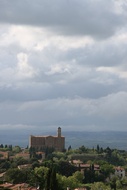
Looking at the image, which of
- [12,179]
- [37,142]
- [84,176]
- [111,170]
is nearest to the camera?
[12,179]

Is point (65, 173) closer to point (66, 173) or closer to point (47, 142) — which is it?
point (66, 173)

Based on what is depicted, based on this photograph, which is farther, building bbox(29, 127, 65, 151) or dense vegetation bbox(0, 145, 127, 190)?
building bbox(29, 127, 65, 151)

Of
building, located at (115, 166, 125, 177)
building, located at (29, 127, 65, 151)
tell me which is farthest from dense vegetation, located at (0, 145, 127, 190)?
building, located at (29, 127, 65, 151)

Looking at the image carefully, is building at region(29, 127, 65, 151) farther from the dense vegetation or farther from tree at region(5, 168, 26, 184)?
tree at region(5, 168, 26, 184)

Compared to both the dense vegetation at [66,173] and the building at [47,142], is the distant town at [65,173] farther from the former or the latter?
the building at [47,142]

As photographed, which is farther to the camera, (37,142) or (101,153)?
(37,142)

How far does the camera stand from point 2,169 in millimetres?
84938

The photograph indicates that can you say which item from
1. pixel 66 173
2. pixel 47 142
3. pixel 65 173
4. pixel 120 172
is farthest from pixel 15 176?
pixel 47 142

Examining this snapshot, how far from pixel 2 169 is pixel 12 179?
16479mm

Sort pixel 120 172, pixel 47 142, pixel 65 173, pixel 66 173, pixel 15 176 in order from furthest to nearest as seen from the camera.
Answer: pixel 47 142, pixel 120 172, pixel 65 173, pixel 66 173, pixel 15 176

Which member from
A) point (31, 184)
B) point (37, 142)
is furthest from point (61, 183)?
point (37, 142)

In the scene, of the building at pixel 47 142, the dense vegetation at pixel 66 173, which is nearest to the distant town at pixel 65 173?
the dense vegetation at pixel 66 173

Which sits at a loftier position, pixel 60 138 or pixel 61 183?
pixel 60 138

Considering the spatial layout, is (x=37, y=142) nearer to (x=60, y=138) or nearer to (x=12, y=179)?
(x=60, y=138)
